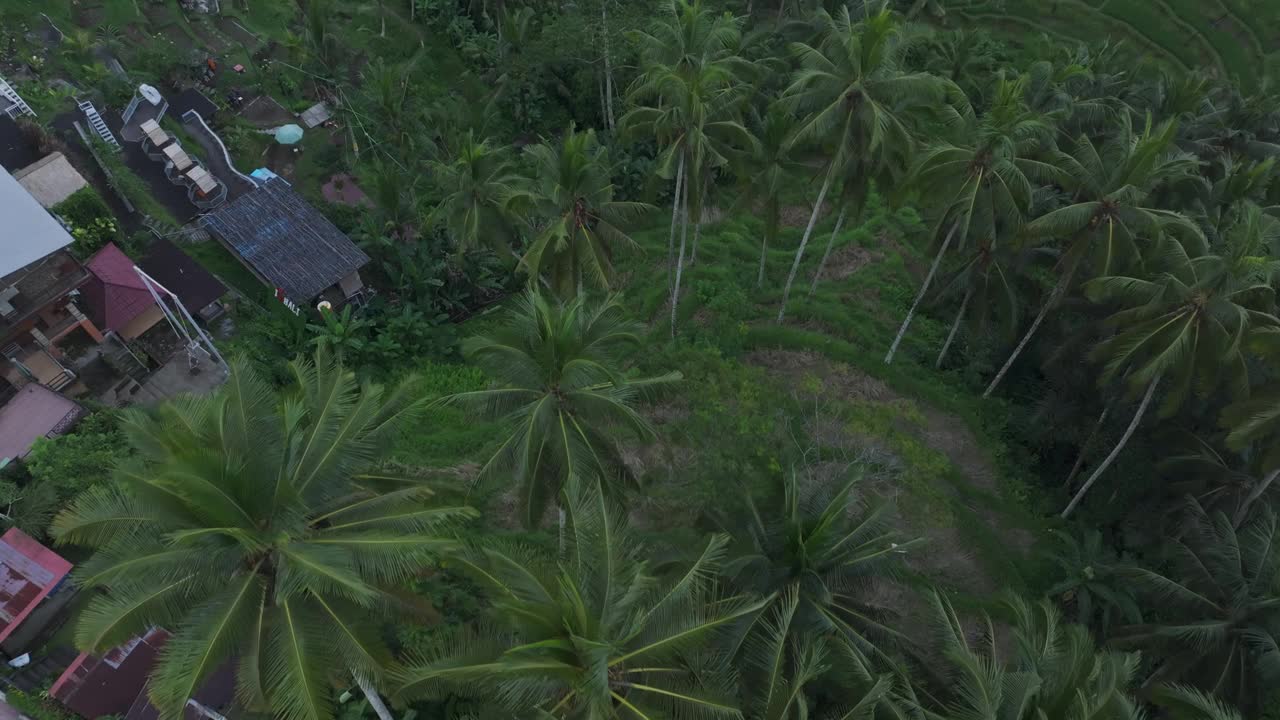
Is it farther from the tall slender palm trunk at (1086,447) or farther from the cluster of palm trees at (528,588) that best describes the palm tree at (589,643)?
the tall slender palm trunk at (1086,447)

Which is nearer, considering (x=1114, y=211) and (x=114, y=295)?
(x=1114, y=211)

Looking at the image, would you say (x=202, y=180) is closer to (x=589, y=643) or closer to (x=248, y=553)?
(x=248, y=553)

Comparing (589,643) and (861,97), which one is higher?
(861,97)

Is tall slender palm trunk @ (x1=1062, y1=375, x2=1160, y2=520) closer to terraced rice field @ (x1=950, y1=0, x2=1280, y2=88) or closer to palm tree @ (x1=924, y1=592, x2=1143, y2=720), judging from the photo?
palm tree @ (x1=924, y1=592, x2=1143, y2=720)

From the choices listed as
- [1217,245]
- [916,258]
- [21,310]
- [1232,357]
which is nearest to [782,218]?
[916,258]

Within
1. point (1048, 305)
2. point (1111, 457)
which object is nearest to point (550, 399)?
point (1048, 305)

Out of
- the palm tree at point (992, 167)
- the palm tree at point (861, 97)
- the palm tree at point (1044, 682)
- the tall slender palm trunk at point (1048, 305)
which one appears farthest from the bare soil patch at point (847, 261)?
the palm tree at point (1044, 682)
